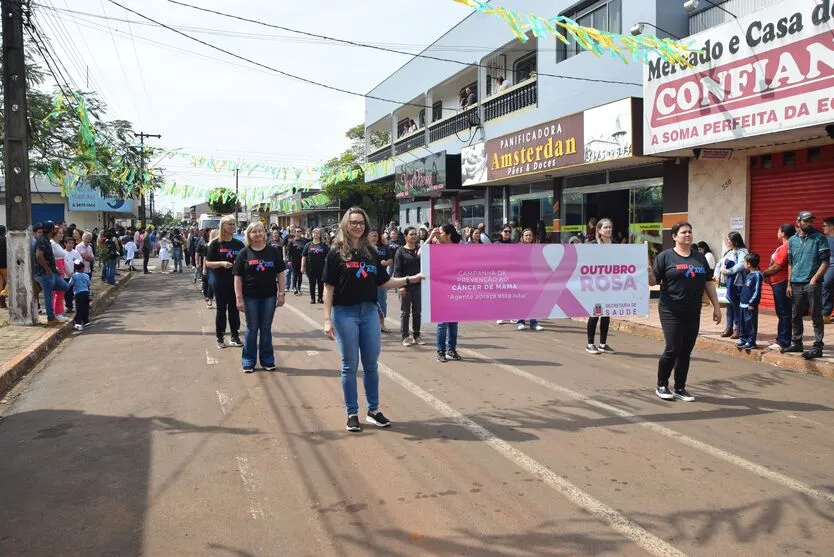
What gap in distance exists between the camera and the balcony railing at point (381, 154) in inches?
1362

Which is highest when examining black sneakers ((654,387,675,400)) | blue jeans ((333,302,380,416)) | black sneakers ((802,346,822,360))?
blue jeans ((333,302,380,416))

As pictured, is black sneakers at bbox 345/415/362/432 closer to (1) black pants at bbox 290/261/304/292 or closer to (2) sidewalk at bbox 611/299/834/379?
(2) sidewalk at bbox 611/299/834/379

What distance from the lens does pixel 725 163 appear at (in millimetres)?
13383

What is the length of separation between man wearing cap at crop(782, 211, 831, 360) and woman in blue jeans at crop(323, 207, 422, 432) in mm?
5909

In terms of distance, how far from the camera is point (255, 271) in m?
7.72

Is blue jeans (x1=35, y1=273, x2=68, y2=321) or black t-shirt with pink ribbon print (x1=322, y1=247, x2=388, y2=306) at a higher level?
black t-shirt with pink ribbon print (x1=322, y1=247, x2=388, y2=306)

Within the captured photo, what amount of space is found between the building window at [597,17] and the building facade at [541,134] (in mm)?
28

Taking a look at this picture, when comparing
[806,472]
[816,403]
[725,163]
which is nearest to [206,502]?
[806,472]

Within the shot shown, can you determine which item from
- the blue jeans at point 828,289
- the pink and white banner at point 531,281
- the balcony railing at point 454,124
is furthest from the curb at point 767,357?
the balcony railing at point 454,124

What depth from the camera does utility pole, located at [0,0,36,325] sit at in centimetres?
1122

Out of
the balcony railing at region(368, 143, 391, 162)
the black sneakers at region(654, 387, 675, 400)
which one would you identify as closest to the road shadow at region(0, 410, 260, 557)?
the black sneakers at region(654, 387, 675, 400)

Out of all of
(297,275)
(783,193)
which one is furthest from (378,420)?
(297,275)

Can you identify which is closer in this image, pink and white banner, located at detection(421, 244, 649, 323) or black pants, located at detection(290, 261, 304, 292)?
pink and white banner, located at detection(421, 244, 649, 323)

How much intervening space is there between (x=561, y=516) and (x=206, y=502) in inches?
86.9
